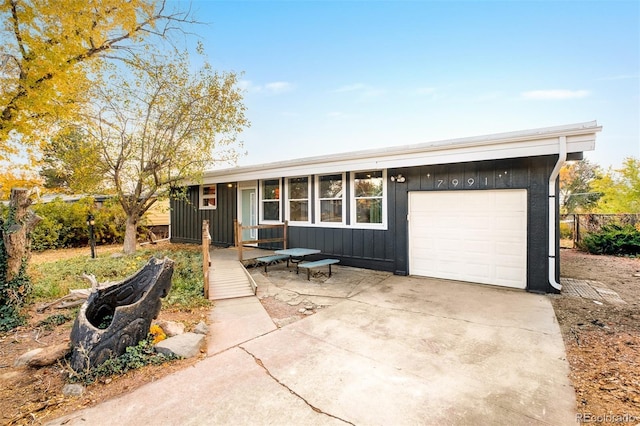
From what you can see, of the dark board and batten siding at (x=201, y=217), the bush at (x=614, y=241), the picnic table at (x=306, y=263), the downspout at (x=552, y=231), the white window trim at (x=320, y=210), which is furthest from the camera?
the dark board and batten siding at (x=201, y=217)

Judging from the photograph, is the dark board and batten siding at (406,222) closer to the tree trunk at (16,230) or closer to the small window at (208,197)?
the small window at (208,197)

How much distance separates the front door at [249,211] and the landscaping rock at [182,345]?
6407 mm

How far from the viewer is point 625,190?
11617 mm

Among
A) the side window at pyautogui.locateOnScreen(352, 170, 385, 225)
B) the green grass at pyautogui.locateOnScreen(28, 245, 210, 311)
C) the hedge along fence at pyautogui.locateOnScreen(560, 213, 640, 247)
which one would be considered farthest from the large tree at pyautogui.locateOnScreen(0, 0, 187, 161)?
the hedge along fence at pyautogui.locateOnScreen(560, 213, 640, 247)

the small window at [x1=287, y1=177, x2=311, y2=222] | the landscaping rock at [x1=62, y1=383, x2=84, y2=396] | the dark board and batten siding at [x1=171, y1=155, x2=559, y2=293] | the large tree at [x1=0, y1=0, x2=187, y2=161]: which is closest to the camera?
the landscaping rock at [x1=62, y1=383, x2=84, y2=396]

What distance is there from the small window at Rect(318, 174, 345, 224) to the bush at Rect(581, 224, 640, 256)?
9.11 metres

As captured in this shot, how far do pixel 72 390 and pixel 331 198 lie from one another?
6222mm

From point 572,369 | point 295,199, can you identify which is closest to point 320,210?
point 295,199

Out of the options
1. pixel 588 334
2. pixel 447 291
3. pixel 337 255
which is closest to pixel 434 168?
pixel 447 291

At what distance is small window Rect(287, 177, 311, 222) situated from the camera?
8.25 m

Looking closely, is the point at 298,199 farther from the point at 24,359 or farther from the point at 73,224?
the point at 73,224

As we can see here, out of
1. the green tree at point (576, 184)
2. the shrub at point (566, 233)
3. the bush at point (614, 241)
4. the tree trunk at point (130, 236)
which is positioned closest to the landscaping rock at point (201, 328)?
the tree trunk at point (130, 236)

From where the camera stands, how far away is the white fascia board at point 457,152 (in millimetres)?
4402

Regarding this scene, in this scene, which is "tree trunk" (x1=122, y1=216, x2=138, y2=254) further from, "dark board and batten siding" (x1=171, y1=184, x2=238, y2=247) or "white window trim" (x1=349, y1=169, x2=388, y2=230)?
"white window trim" (x1=349, y1=169, x2=388, y2=230)
